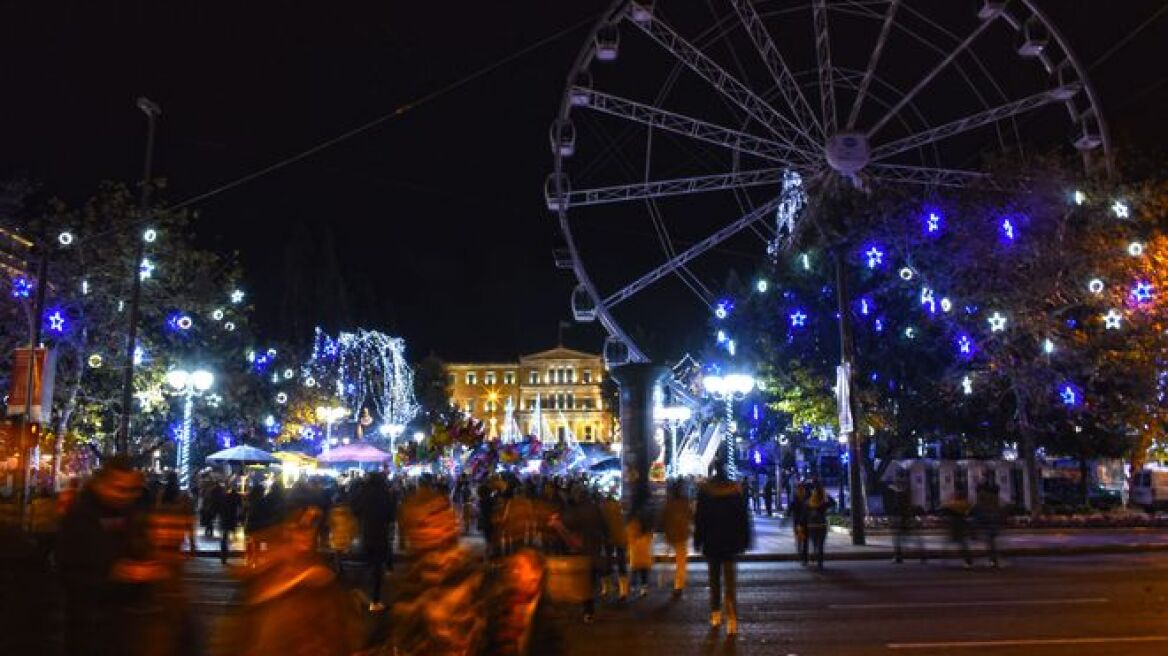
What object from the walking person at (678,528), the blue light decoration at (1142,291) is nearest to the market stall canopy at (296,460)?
the walking person at (678,528)

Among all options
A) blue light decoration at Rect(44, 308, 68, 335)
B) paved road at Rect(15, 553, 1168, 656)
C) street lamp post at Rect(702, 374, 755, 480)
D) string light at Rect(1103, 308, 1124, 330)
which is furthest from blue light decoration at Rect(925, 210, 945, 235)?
blue light decoration at Rect(44, 308, 68, 335)

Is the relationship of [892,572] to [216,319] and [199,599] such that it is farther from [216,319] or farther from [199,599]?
[216,319]

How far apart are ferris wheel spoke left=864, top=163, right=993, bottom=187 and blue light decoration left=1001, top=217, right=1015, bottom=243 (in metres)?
3.78

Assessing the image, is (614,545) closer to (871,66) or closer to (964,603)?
(964,603)

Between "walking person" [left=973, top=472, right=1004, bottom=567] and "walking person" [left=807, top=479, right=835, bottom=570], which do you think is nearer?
"walking person" [left=973, top=472, right=1004, bottom=567]

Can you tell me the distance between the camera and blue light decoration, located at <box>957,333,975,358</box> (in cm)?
3189

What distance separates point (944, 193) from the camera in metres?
35.9

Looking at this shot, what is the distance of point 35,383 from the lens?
23859 millimetres

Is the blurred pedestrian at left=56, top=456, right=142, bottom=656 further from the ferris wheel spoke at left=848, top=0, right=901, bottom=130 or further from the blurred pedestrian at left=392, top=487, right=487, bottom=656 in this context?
the ferris wheel spoke at left=848, top=0, right=901, bottom=130

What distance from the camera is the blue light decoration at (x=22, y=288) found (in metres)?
31.2

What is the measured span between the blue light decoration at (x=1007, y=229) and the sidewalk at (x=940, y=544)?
28.8 feet

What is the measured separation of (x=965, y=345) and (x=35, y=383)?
26.2 metres

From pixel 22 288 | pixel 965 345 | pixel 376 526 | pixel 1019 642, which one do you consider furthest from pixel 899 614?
pixel 22 288

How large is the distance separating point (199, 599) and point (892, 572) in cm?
1230
